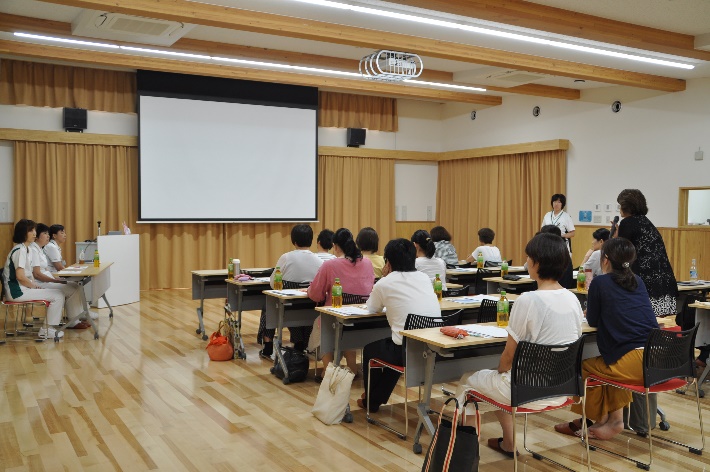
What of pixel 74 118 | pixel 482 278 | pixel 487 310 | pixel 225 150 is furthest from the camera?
pixel 225 150

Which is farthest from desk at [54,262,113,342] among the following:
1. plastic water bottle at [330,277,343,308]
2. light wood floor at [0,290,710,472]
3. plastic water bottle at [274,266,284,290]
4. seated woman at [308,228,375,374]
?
plastic water bottle at [330,277,343,308]

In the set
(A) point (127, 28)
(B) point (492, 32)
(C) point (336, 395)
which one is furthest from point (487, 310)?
(A) point (127, 28)

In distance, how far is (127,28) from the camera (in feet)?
24.8

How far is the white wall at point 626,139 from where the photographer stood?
31.6 ft

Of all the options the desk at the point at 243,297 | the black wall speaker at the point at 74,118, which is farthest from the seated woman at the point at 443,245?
the black wall speaker at the point at 74,118

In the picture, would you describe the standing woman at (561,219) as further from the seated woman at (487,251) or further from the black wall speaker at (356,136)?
the black wall speaker at (356,136)

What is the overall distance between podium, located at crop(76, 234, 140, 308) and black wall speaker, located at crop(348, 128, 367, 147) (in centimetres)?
523

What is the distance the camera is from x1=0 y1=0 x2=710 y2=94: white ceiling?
650 centimetres

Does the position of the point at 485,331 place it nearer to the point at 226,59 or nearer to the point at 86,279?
the point at 86,279

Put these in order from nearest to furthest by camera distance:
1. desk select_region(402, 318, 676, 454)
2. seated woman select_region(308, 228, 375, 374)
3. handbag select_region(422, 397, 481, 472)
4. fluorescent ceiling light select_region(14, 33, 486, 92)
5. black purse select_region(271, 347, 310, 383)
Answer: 1. handbag select_region(422, 397, 481, 472)
2. desk select_region(402, 318, 676, 454)
3. seated woman select_region(308, 228, 375, 374)
4. black purse select_region(271, 347, 310, 383)
5. fluorescent ceiling light select_region(14, 33, 486, 92)

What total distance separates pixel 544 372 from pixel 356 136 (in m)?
10.2

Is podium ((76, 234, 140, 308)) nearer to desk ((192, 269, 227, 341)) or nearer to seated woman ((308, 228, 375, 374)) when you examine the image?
desk ((192, 269, 227, 341))

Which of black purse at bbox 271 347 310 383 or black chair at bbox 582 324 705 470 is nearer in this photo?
black chair at bbox 582 324 705 470

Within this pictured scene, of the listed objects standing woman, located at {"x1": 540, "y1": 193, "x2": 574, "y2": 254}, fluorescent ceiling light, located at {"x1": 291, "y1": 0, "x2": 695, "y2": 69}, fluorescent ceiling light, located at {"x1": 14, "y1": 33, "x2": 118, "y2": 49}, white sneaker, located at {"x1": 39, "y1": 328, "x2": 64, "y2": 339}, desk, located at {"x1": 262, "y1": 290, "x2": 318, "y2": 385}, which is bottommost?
white sneaker, located at {"x1": 39, "y1": 328, "x2": 64, "y2": 339}
